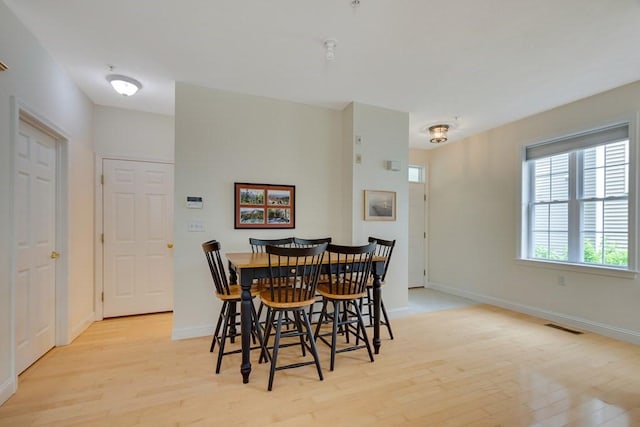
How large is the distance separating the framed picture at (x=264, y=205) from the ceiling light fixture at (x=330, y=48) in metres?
1.51

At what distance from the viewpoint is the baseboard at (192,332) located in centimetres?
298

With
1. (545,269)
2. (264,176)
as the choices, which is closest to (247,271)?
(264,176)

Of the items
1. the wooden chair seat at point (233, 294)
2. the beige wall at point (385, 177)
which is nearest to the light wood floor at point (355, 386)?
the wooden chair seat at point (233, 294)

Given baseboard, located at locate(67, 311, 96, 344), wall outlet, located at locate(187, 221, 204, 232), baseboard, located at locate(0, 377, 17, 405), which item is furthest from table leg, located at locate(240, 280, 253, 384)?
baseboard, located at locate(67, 311, 96, 344)

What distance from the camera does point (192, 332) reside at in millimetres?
3039

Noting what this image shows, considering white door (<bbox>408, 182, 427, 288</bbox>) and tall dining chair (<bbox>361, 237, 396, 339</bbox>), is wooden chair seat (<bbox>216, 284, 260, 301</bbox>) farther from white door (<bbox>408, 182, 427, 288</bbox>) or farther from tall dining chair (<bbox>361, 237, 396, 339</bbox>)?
white door (<bbox>408, 182, 427, 288</bbox>)

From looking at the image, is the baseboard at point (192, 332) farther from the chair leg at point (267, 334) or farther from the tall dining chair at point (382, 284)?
the tall dining chair at point (382, 284)

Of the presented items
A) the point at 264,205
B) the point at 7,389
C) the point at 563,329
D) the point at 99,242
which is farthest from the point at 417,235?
the point at 7,389

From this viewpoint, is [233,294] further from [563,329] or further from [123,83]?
[563,329]

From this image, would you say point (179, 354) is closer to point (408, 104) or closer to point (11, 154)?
point (11, 154)

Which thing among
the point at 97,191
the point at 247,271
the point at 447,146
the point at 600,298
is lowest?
the point at 600,298

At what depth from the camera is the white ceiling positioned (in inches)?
78.0

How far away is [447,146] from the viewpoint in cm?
511

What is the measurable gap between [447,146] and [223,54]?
4016mm
